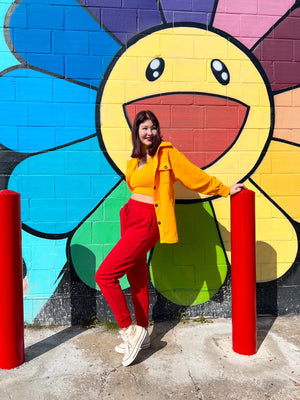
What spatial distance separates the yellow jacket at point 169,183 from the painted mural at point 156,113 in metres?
0.68

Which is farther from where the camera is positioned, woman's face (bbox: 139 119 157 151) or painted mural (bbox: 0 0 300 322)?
painted mural (bbox: 0 0 300 322)

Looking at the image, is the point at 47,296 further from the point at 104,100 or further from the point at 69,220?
the point at 104,100

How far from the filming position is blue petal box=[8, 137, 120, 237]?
3246 millimetres

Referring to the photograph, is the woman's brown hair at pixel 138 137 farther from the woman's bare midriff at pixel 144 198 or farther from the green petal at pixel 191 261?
the green petal at pixel 191 261

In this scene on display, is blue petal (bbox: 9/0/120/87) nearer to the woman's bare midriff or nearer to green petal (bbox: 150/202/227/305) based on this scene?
the woman's bare midriff

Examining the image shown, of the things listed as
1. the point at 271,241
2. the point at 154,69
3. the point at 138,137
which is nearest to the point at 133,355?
the point at 138,137

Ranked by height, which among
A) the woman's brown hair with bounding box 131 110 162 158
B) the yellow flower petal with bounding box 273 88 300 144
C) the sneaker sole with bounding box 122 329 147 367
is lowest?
the sneaker sole with bounding box 122 329 147 367

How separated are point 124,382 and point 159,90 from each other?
243 centimetres

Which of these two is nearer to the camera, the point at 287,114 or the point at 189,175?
the point at 189,175

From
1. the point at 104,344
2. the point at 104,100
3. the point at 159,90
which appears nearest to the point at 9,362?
the point at 104,344

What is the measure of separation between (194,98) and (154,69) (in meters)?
0.46

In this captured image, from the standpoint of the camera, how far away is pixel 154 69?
10.9 ft

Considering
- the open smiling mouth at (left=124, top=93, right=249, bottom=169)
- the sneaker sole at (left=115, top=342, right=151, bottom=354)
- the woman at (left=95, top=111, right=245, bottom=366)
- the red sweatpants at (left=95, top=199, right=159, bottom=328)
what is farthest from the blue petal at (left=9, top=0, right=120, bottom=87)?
the sneaker sole at (left=115, top=342, right=151, bottom=354)

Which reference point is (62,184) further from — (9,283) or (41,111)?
(9,283)
